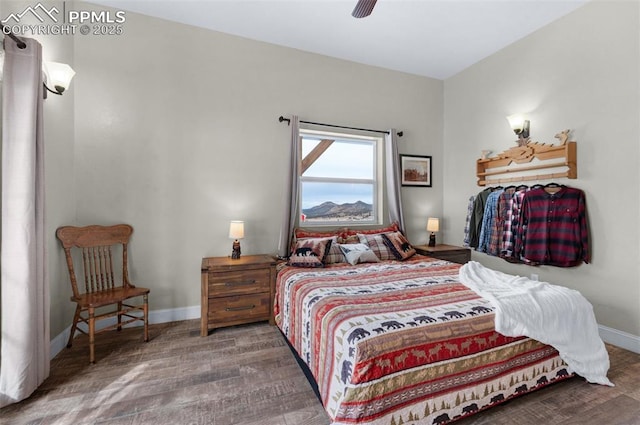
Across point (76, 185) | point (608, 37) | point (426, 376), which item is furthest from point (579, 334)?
point (76, 185)

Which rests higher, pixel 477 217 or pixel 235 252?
pixel 477 217

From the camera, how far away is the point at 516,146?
134 inches

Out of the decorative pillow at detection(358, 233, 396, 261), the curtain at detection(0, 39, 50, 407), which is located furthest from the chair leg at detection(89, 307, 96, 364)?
the decorative pillow at detection(358, 233, 396, 261)

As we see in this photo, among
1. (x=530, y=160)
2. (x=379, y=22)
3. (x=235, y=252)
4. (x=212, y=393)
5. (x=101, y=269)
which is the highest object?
(x=379, y=22)

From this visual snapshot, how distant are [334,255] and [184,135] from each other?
6.87 ft

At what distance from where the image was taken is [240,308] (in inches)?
112

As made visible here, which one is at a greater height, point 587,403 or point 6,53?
point 6,53

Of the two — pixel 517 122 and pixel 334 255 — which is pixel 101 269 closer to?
pixel 334 255

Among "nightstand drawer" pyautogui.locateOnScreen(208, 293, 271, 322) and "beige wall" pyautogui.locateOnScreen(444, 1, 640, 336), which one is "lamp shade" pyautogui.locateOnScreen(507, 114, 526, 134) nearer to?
"beige wall" pyautogui.locateOnScreen(444, 1, 640, 336)

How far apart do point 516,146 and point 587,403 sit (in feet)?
8.68

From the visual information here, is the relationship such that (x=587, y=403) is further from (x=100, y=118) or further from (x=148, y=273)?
(x=100, y=118)

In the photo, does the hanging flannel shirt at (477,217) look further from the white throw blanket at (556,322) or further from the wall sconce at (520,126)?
the white throw blanket at (556,322)

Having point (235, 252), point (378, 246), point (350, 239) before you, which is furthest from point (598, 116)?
point (235, 252)

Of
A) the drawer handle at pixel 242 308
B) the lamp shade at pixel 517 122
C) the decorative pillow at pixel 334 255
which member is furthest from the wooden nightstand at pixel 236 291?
the lamp shade at pixel 517 122
